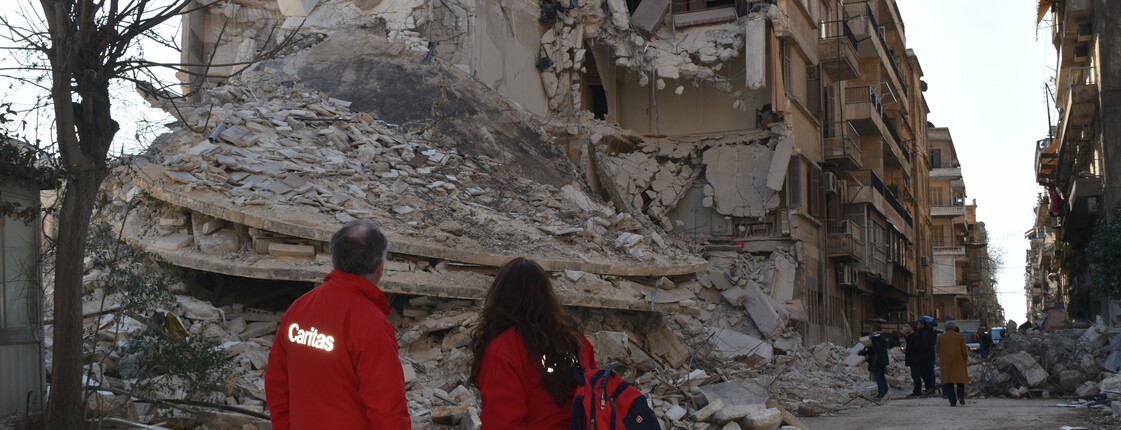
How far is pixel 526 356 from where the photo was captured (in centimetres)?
405

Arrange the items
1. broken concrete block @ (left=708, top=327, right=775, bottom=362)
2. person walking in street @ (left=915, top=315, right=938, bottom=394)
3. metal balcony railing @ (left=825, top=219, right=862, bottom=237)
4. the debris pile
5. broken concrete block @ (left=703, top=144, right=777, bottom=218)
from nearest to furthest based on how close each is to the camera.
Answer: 1. the debris pile
2. person walking in street @ (left=915, top=315, right=938, bottom=394)
3. broken concrete block @ (left=708, top=327, right=775, bottom=362)
4. broken concrete block @ (left=703, top=144, right=777, bottom=218)
5. metal balcony railing @ (left=825, top=219, right=862, bottom=237)

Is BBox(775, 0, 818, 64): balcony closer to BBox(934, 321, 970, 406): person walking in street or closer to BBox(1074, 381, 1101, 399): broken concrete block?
BBox(1074, 381, 1101, 399): broken concrete block

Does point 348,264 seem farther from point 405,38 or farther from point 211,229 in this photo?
point 405,38

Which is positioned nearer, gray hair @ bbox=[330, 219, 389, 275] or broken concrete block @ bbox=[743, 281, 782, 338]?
gray hair @ bbox=[330, 219, 389, 275]

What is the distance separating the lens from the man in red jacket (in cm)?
379

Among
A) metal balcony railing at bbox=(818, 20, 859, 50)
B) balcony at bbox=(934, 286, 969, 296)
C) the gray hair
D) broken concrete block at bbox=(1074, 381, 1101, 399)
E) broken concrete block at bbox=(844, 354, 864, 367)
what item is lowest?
balcony at bbox=(934, 286, 969, 296)

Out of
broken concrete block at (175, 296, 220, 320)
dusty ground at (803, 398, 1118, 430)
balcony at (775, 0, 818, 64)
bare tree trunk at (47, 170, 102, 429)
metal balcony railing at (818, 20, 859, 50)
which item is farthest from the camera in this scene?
metal balcony railing at (818, 20, 859, 50)

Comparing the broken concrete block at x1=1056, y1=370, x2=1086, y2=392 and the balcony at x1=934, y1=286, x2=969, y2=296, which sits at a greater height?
the broken concrete block at x1=1056, y1=370, x2=1086, y2=392

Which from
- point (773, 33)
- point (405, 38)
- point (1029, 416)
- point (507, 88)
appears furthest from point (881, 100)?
point (1029, 416)

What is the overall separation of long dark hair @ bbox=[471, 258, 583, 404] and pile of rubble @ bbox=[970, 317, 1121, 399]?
1237 centimetres

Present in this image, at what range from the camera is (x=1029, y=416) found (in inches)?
465

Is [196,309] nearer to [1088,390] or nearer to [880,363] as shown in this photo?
[880,363]

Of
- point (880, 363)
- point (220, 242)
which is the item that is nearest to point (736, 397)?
point (880, 363)

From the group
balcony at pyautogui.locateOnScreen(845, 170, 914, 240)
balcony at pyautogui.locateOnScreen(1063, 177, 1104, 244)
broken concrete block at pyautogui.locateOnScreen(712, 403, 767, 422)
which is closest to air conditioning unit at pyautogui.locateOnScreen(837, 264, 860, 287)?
balcony at pyautogui.locateOnScreen(845, 170, 914, 240)
